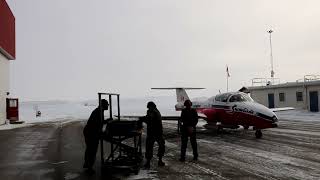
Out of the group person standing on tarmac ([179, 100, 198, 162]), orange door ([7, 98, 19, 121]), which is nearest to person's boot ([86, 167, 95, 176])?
person standing on tarmac ([179, 100, 198, 162])

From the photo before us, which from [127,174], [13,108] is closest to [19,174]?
[127,174]

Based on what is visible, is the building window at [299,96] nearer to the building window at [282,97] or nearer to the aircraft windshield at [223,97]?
the building window at [282,97]

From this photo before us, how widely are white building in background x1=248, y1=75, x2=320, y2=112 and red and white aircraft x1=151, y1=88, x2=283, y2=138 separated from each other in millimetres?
23474

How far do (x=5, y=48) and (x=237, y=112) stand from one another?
26872 millimetres

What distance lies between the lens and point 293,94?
4572cm

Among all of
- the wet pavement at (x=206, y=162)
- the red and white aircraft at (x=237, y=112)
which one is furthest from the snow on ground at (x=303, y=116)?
the wet pavement at (x=206, y=162)

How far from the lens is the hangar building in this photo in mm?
36625

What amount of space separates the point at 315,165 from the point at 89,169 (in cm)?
687

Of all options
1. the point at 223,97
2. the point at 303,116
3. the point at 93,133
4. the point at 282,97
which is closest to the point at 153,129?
the point at 93,133

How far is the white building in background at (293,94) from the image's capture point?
43219mm

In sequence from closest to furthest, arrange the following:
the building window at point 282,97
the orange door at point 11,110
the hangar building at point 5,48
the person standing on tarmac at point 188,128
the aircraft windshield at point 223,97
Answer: the person standing on tarmac at point 188,128, the aircraft windshield at point 223,97, the hangar building at point 5,48, the orange door at point 11,110, the building window at point 282,97

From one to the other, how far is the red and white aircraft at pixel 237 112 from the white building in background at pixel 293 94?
23.5 metres

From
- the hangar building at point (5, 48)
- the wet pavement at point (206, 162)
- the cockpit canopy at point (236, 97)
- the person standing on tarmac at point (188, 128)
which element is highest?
the hangar building at point (5, 48)

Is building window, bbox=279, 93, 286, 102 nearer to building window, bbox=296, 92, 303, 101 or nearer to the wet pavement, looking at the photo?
building window, bbox=296, 92, 303, 101
